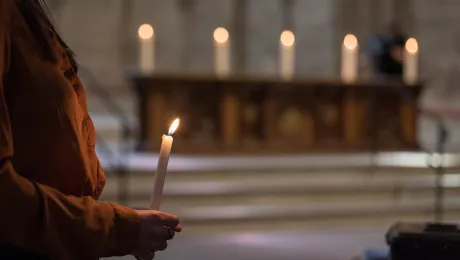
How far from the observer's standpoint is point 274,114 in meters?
8.45

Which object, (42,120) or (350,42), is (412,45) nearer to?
(350,42)

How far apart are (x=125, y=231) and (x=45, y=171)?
0.17 metres

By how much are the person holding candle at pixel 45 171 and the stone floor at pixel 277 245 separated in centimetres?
364

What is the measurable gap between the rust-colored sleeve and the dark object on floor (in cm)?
155

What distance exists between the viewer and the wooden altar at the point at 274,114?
26.6ft

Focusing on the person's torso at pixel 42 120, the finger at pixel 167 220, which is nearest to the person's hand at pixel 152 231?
the finger at pixel 167 220

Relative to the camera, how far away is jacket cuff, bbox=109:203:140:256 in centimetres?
109

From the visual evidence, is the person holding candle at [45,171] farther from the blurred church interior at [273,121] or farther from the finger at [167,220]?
the blurred church interior at [273,121]

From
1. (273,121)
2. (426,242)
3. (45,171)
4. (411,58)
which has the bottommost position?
(426,242)

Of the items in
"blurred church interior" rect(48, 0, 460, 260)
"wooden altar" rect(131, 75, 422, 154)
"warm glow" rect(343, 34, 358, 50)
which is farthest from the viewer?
"wooden altar" rect(131, 75, 422, 154)

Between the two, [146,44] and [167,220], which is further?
[146,44]

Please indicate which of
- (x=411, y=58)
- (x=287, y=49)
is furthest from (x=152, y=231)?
(x=411, y=58)

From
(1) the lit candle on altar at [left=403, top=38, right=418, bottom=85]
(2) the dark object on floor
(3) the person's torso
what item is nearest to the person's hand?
(3) the person's torso

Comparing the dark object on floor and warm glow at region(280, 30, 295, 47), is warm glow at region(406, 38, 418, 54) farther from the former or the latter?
the dark object on floor
